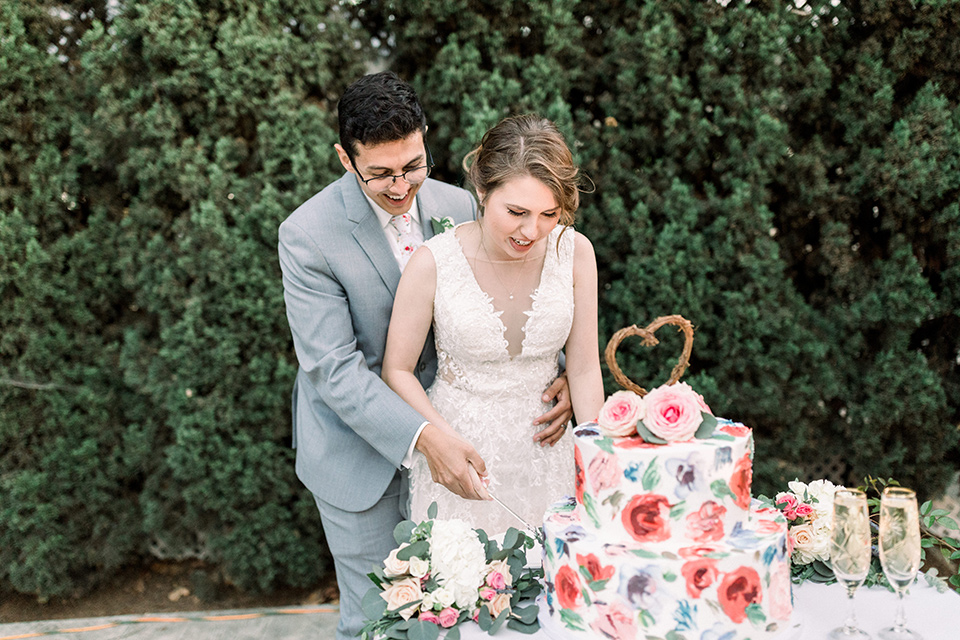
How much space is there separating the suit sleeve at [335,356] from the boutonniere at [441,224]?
478 mm

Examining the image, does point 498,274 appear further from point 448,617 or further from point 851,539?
point 851,539

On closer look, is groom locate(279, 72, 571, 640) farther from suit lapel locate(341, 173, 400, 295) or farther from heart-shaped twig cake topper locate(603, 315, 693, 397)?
heart-shaped twig cake topper locate(603, 315, 693, 397)

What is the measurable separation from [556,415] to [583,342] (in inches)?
12.3

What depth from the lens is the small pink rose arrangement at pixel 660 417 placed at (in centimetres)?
180

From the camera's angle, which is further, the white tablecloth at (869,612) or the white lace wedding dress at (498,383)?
the white lace wedding dress at (498,383)

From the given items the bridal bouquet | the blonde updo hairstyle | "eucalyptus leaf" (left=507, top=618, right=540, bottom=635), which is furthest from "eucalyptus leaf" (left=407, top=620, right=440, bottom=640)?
the blonde updo hairstyle

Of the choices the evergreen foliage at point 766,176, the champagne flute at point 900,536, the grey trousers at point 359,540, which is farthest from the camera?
the evergreen foliage at point 766,176

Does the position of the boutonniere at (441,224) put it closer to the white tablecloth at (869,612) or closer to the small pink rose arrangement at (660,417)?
the small pink rose arrangement at (660,417)

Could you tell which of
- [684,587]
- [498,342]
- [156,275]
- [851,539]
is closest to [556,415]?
[498,342]

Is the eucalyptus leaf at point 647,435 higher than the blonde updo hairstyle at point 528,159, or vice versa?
the blonde updo hairstyle at point 528,159

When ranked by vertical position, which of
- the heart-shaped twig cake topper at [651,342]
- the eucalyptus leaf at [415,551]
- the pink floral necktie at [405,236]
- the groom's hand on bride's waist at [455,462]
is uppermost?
the pink floral necktie at [405,236]

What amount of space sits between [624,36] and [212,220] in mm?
2419

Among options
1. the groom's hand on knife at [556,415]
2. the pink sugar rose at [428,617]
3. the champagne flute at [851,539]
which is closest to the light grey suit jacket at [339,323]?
the groom's hand on knife at [556,415]

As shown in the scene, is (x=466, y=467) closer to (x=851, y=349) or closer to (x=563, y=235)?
(x=563, y=235)
